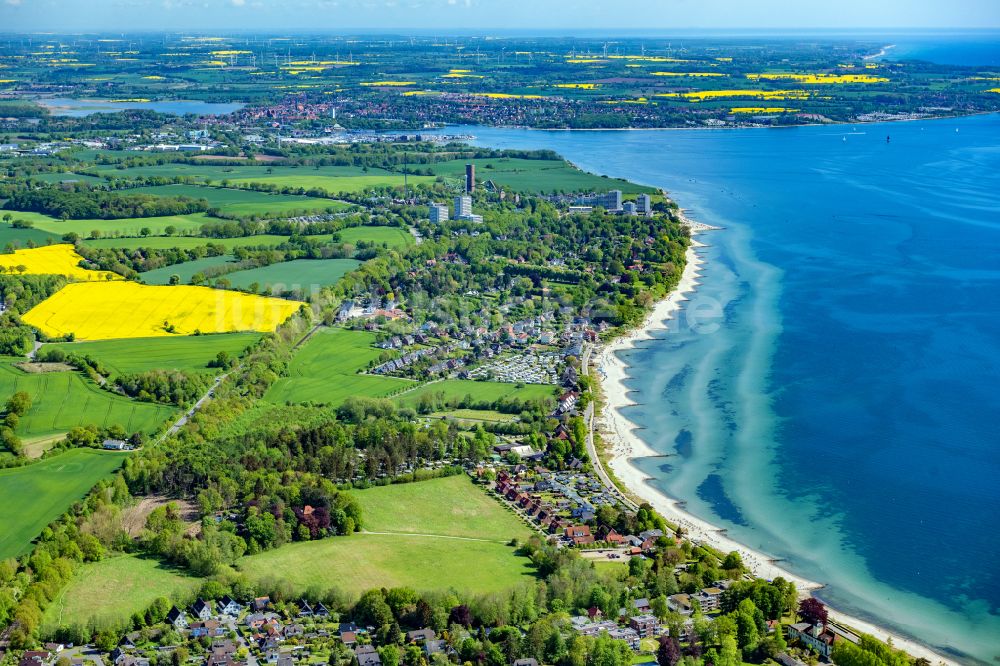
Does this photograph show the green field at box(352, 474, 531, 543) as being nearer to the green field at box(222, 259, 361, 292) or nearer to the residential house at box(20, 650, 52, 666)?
the residential house at box(20, 650, 52, 666)

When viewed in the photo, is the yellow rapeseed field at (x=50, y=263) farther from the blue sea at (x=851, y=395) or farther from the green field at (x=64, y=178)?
the blue sea at (x=851, y=395)

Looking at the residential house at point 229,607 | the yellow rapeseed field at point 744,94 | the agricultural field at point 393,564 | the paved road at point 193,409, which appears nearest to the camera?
the residential house at point 229,607

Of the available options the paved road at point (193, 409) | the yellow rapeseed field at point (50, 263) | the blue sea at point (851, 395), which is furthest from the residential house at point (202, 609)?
the yellow rapeseed field at point (50, 263)

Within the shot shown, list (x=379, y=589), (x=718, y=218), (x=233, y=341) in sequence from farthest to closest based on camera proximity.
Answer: (x=718, y=218) → (x=233, y=341) → (x=379, y=589)

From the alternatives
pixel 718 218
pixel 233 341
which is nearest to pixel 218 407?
pixel 233 341

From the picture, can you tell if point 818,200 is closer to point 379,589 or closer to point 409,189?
point 409,189
